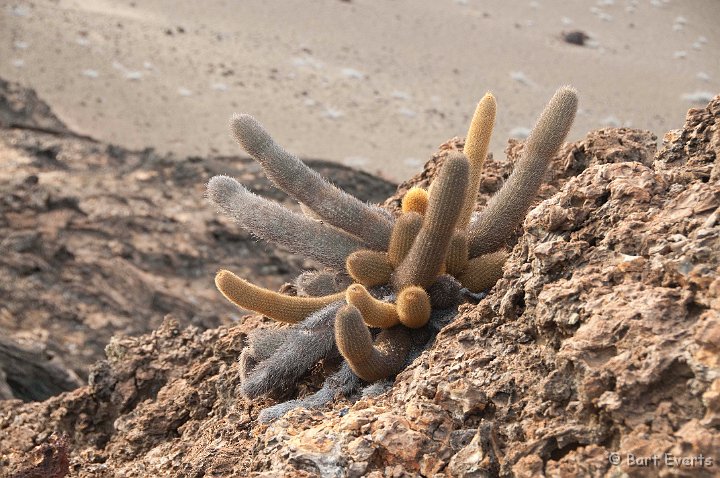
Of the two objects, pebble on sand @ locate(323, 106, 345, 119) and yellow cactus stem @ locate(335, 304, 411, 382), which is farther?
pebble on sand @ locate(323, 106, 345, 119)

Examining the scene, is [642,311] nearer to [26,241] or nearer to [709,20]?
[26,241]

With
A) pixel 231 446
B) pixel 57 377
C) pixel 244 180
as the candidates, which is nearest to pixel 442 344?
pixel 231 446

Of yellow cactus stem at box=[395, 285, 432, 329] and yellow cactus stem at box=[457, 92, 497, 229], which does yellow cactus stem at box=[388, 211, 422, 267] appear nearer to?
yellow cactus stem at box=[395, 285, 432, 329]

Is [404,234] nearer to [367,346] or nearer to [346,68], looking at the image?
[367,346]

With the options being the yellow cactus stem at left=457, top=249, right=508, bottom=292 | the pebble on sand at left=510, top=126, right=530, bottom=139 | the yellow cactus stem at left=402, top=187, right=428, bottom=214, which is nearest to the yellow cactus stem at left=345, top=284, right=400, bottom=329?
Result: the yellow cactus stem at left=457, top=249, right=508, bottom=292

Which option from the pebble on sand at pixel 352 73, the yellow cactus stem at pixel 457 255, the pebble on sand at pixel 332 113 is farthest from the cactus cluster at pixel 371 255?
the pebble on sand at pixel 352 73

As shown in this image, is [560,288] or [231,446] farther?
[231,446]
